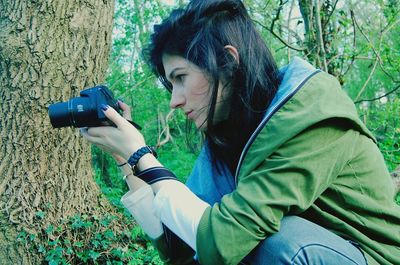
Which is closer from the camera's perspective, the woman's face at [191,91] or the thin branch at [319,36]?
the woman's face at [191,91]

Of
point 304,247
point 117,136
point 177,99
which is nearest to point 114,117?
point 117,136

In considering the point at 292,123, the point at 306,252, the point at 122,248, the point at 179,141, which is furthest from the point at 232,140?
the point at 179,141

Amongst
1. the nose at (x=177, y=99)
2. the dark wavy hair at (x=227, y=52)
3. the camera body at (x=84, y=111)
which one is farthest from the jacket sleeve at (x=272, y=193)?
the camera body at (x=84, y=111)

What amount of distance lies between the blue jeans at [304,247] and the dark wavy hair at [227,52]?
1.41ft

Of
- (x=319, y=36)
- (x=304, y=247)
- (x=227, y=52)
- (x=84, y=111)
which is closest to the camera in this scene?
(x=304, y=247)

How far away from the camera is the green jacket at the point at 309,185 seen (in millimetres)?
1474

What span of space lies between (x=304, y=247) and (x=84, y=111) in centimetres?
91

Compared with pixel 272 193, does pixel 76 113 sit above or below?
above

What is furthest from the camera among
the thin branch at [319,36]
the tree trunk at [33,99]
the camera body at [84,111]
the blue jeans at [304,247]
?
the thin branch at [319,36]

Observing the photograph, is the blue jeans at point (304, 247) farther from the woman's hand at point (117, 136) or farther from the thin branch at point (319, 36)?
the thin branch at point (319, 36)

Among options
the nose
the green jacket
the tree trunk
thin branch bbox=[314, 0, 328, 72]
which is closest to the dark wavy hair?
the nose

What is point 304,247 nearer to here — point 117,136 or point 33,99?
point 117,136

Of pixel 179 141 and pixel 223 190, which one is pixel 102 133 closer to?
pixel 223 190

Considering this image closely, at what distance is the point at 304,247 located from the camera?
142 cm
